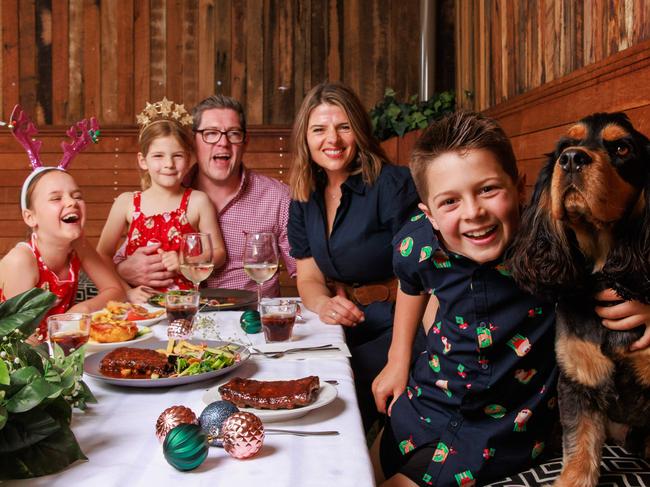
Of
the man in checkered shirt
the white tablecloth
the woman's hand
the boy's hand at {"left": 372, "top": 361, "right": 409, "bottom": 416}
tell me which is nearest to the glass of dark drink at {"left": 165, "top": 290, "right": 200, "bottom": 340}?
the white tablecloth

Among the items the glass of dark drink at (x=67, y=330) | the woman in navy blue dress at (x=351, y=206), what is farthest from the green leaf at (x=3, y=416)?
the woman in navy blue dress at (x=351, y=206)

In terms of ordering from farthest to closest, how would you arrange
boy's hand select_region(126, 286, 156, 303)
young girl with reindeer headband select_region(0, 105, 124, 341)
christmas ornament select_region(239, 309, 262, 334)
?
boy's hand select_region(126, 286, 156, 303), young girl with reindeer headband select_region(0, 105, 124, 341), christmas ornament select_region(239, 309, 262, 334)

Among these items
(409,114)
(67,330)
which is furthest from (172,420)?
(409,114)

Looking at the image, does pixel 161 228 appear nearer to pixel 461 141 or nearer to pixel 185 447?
pixel 461 141

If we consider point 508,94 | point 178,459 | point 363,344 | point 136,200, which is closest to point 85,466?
point 178,459

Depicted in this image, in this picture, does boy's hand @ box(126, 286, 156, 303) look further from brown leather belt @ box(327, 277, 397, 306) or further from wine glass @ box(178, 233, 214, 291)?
brown leather belt @ box(327, 277, 397, 306)

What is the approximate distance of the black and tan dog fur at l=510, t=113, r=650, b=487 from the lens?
1392mm

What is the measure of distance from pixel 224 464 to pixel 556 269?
2.92 ft

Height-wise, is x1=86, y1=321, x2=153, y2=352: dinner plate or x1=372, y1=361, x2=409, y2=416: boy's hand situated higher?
x1=86, y1=321, x2=153, y2=352: dinner plate

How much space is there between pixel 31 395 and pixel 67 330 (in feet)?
1.78

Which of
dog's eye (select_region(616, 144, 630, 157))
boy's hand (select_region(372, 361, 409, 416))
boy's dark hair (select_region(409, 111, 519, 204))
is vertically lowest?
boy's hand (select_region(372, 361, 409, 416))

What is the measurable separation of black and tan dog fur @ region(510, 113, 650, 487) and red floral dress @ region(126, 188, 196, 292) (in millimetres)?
2179

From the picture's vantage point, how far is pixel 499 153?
1723 mm

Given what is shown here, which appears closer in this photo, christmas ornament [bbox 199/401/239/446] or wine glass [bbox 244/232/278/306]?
christmas ornament [bbox 199/401/239/446]
